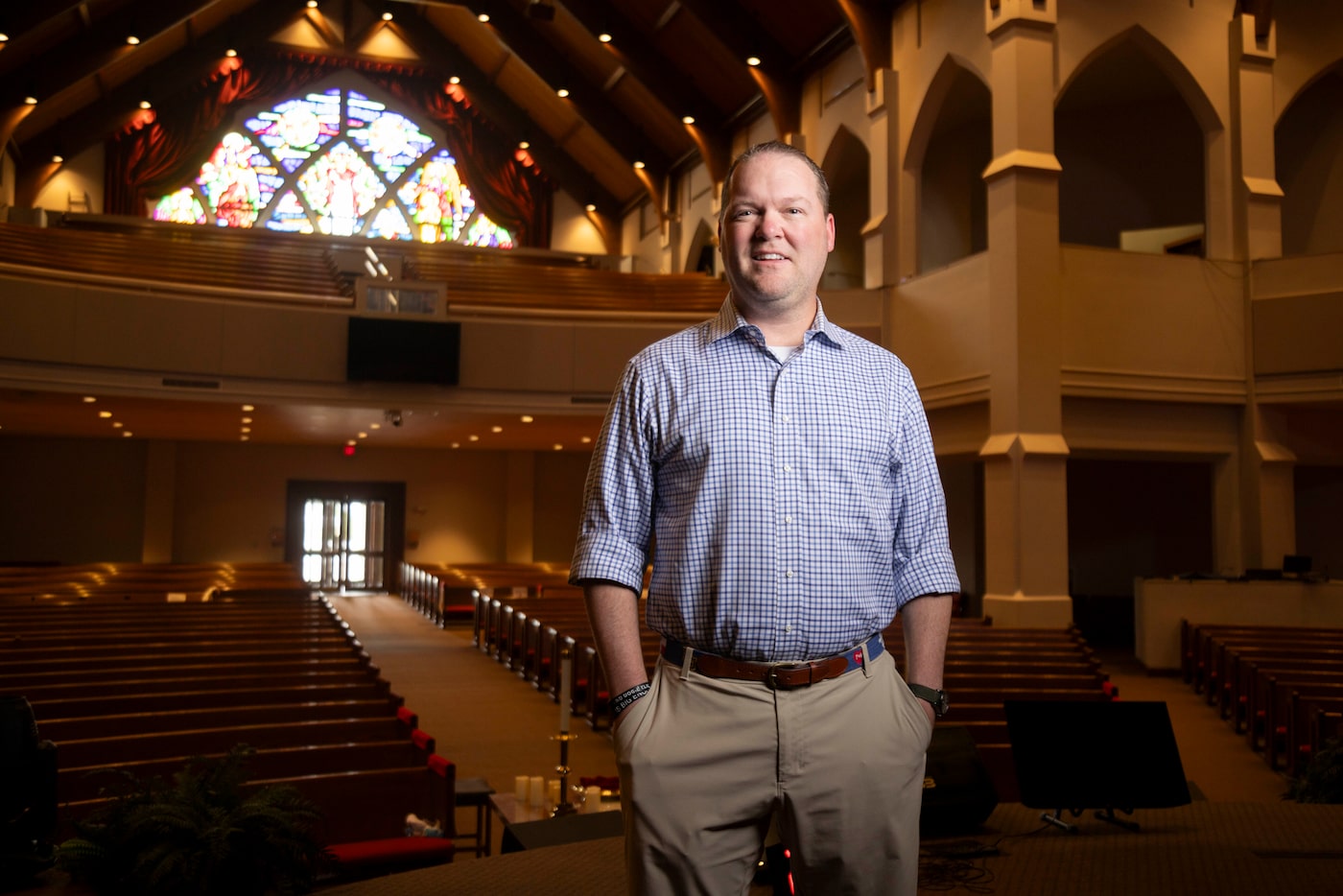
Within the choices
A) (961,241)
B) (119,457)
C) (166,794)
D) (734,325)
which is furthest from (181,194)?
(734,325)

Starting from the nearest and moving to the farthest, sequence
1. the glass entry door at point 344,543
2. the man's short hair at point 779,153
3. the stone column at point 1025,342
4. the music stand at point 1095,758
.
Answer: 1. the man's short hair at point 779,153
2. the music stand at point 1095,758
3. the stone column at point 1025,342
4. the glass entry door at point 344,543

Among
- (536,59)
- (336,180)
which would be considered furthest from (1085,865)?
(336,180)

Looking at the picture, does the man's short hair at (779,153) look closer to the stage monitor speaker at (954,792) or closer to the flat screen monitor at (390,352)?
the stage monitor speaker at (954,792)

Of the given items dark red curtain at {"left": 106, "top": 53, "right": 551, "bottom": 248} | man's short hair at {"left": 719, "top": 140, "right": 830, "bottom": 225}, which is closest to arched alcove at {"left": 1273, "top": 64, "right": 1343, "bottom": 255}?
man's short hair at {"left": 719, "top": 140, "right": 830, "bottom": 225}

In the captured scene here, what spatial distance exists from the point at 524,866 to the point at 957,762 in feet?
4.39

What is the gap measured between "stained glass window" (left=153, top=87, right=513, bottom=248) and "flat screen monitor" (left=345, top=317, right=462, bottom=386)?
9116 millimetres

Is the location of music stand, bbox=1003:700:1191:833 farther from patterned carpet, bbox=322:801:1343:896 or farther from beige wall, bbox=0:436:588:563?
beige wall, bbox=0:436:588:563

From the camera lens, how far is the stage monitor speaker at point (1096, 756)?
139 inches

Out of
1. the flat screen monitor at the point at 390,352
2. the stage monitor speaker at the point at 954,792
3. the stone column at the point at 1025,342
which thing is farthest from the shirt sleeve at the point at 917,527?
the flat screen monitor at the point at 390,352

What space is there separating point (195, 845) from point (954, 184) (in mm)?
13825

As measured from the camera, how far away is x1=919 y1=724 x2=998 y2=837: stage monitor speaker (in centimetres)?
339

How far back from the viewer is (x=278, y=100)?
21.7 metres

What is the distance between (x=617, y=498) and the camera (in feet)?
5.57

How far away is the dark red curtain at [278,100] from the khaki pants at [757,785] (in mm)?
21551
